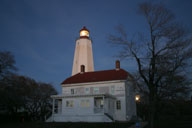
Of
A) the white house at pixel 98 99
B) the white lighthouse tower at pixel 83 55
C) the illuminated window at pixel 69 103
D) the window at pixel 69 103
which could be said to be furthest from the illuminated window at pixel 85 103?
the white lighthouse tower at pixel 83 55

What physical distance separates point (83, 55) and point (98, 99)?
14.1 meters

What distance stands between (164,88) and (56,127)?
12285 mm

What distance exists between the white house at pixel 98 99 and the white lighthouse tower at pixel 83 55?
7.57m

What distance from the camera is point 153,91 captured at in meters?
13.9

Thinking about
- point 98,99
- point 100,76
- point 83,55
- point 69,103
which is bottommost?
point 69,103

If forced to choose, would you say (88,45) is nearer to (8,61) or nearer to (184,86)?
(8,61)

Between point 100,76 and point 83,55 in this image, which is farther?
point 83,55

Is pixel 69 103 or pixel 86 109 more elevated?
pixel 69 103

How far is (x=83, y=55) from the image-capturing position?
3822 cm

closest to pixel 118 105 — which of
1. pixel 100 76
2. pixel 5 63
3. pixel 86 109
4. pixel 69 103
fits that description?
pixel 86 109

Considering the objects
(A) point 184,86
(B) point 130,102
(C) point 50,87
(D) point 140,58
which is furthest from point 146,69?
(C) point 50,87

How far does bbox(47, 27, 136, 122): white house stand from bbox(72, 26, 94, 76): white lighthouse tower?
24.8 feet

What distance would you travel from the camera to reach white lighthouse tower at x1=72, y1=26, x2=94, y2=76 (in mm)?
37719

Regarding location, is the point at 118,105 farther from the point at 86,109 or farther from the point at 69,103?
the point at 69,103
